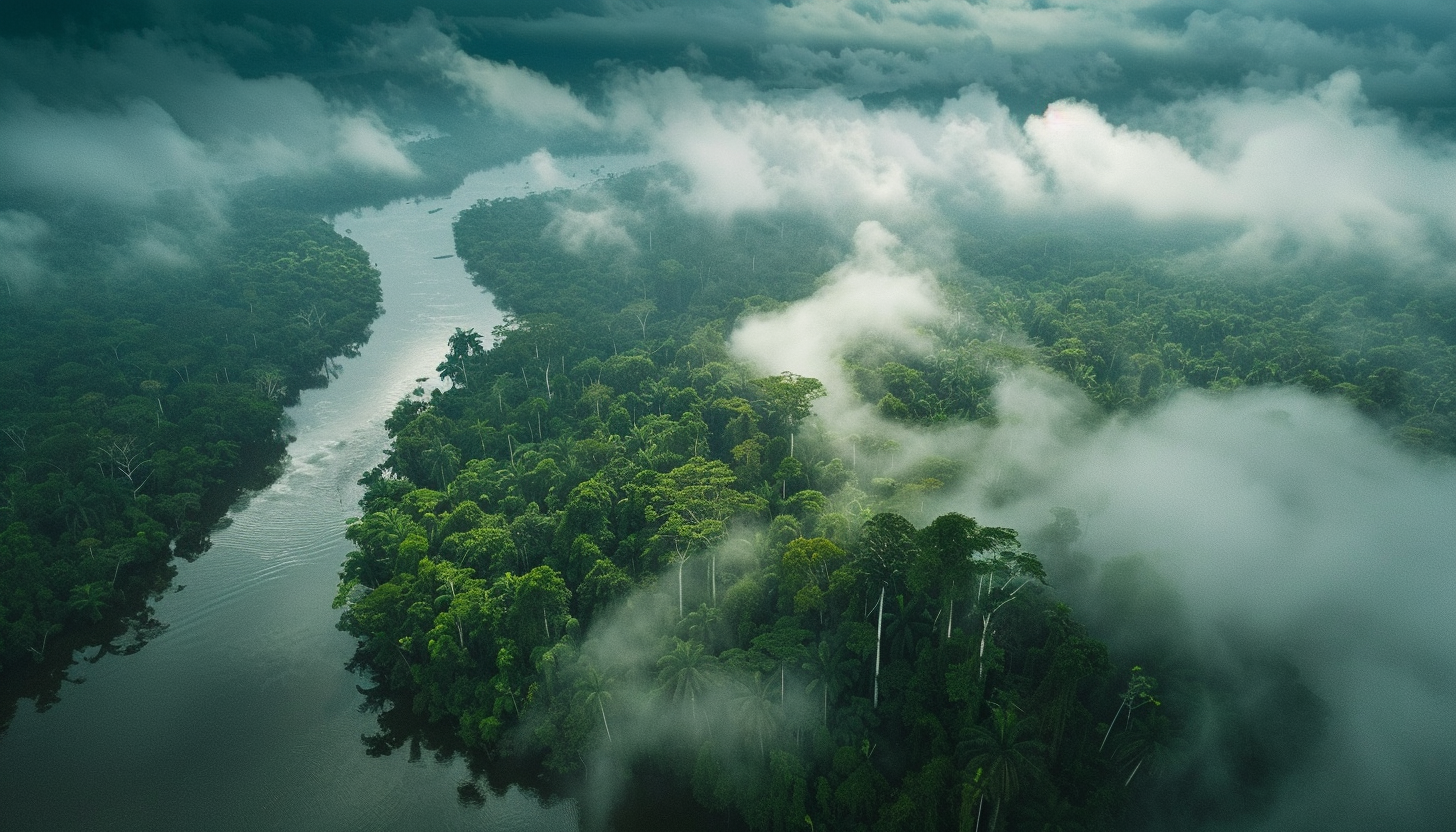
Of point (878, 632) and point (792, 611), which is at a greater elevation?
point (878, 632)

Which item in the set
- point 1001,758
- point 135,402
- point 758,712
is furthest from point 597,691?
point 135,402

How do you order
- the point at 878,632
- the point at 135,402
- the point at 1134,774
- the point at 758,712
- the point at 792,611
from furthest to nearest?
the point at 135,402 < the point at 792,611 < the point at 878,632 < the point at 758,712 < the point at 1134,774

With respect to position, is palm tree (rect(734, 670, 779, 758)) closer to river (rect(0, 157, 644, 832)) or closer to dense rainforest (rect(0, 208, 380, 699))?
river (rect(0, 157, 644, 832))

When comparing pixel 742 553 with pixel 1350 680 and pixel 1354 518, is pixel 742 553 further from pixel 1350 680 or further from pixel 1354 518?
pixel 1354 518

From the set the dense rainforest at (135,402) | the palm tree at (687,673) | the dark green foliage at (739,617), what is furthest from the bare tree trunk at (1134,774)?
the dense rainforest at (135,402)

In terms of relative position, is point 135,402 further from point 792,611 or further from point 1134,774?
point 1134,774

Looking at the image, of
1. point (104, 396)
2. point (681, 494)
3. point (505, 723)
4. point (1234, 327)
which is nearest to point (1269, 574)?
point (681, 494)
